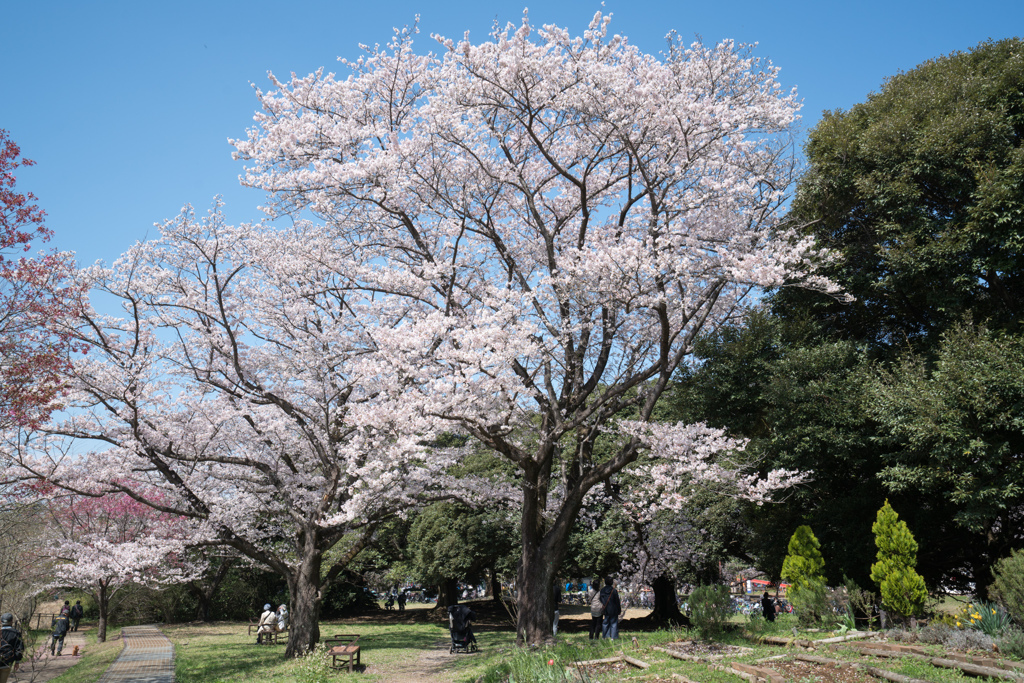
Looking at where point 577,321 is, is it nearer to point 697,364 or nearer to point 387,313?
point 387,313

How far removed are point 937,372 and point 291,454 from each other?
1338 cm

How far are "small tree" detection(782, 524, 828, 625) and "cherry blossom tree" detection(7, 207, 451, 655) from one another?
758 cm

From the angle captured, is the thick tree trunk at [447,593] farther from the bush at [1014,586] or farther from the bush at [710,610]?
the bush at [1014,586]

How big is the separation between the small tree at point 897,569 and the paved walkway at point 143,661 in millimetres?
12893

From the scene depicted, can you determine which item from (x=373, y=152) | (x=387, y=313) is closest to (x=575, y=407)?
(x=387, y=313)

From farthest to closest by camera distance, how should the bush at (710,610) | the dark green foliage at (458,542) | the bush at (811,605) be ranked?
the dark green foliage at (458,542)
the bush at (811,605)
the bush at (710,610)

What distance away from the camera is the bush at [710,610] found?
10.1m

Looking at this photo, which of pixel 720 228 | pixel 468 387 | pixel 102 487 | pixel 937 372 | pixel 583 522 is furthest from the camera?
pixel 583 522

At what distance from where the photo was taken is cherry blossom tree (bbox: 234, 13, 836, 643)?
9562mm

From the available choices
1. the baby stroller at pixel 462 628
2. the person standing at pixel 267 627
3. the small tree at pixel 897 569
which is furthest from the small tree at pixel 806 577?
the person standing at pixel 267 627

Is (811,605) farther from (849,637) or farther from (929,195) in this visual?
(929,195)

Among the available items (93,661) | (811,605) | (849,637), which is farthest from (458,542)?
(849,637)

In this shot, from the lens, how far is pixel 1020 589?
8.49 meters

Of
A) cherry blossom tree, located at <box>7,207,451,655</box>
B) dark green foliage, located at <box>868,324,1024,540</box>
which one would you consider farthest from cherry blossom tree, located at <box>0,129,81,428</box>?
dark green foliage, located at <box>868,324,1024,540</box>
